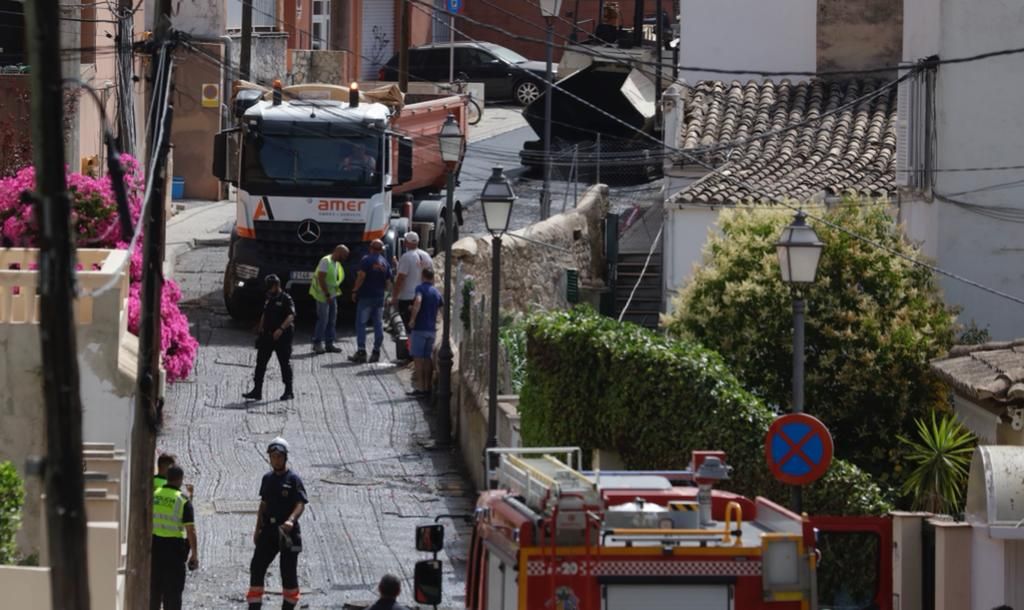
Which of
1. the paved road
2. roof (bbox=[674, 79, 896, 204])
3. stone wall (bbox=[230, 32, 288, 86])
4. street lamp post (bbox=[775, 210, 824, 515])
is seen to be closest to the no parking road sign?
street lamp post (bbox=[775, 210, 824, 515])

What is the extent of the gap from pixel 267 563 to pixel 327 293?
31.6ft

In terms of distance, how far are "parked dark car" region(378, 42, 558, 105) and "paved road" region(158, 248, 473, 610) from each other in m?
26.2

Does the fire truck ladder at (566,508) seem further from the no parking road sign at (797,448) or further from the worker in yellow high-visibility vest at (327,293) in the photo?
the worker in yellow high-visibility vest at (327,293)

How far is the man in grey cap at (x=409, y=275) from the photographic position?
24.7 metres

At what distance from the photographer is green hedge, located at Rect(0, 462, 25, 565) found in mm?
12820

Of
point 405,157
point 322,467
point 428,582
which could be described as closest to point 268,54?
point 405,157

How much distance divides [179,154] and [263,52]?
4.91 metres

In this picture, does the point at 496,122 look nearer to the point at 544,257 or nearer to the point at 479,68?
the point at 479,68

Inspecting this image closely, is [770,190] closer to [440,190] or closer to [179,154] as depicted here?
[440,190]

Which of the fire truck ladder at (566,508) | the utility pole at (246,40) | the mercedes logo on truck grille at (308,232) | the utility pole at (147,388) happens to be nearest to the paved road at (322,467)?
the mercedes logo on truck grille at (308,232)

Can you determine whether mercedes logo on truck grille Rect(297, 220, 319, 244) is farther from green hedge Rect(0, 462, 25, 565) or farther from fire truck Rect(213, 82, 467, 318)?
green hedge Rect(0, 462, 25, 565)

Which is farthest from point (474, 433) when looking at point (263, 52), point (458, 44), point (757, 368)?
point (458, 44)

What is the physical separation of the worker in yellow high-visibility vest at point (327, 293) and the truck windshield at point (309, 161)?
1.83 m

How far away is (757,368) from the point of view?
61.9 feet
